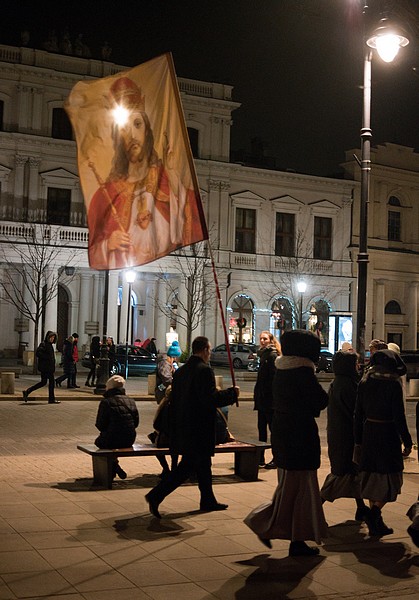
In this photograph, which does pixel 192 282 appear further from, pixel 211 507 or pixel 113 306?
pixel 211 507

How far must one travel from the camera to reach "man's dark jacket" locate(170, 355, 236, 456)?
28.6 ft

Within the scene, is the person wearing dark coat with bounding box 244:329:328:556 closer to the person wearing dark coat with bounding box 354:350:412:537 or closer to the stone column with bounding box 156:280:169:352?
the person wearing dark coat with bounding box 354:350:412:537

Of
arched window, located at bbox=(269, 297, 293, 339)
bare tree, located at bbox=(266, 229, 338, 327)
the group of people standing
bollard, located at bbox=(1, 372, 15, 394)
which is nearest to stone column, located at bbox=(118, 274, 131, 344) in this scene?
bare tree, located at bbox=(266, 229, 338, 327)

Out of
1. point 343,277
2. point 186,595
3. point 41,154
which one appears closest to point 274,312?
point 343,277

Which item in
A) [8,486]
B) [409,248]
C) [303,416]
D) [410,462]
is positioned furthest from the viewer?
[409,248]

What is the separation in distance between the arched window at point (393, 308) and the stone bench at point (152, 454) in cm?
4489

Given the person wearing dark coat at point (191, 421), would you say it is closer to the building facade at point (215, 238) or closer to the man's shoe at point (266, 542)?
the man's shoe at point (266, 542)

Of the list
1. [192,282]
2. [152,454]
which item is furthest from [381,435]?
[192,282]

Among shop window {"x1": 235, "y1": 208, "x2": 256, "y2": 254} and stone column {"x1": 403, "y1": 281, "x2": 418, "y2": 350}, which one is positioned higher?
shop window {"x1": 235, "y1": 208, "x2": 256, "y2": 254}

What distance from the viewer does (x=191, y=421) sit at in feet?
28.7

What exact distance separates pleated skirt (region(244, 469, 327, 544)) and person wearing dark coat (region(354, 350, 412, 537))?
1.15m

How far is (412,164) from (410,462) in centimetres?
4495

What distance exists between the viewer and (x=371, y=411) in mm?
8625

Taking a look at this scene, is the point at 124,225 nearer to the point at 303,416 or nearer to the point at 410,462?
the point at 303,416
